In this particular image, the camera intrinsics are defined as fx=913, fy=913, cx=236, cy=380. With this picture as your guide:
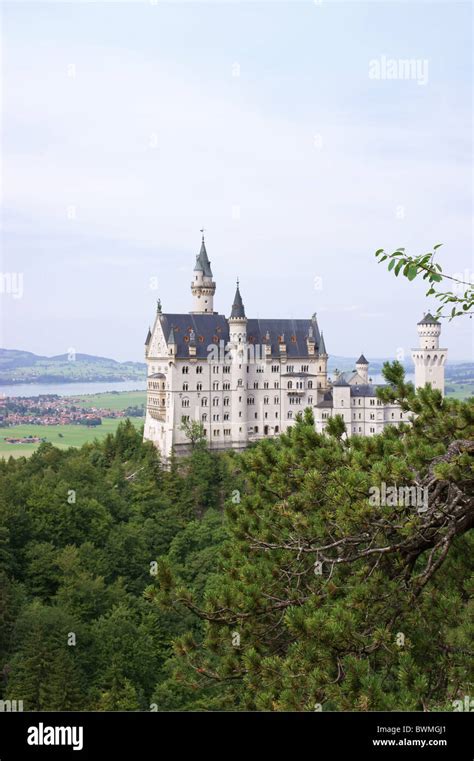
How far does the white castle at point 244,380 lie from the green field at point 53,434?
12130 mm

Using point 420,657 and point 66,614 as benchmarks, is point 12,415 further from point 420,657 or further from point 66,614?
point 420,657

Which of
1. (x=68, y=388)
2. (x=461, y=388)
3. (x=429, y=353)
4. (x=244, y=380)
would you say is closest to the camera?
(x=429, y=353)

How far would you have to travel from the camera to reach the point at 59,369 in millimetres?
116250

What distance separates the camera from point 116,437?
269ft

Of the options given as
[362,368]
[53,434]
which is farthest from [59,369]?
[362,368]

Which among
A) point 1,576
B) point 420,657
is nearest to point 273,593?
point 420,657

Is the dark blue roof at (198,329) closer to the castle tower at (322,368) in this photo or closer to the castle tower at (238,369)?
the castle tower at (238,369)

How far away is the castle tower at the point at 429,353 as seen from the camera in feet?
254

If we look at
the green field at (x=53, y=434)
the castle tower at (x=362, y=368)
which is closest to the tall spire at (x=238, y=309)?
the castle tower at (x=362, y=368)

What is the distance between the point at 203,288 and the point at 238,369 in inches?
399

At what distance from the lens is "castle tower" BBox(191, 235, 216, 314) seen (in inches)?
3356

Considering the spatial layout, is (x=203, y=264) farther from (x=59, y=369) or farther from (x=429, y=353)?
(x=59, y=369)

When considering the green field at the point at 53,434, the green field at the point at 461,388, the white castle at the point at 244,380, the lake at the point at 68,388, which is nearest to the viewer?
the white castle at the point at 244,380

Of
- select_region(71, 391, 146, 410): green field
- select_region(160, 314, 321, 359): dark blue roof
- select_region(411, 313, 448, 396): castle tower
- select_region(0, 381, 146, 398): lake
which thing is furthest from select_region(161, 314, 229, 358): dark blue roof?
select_region(71, 391, 146, 410): green field
